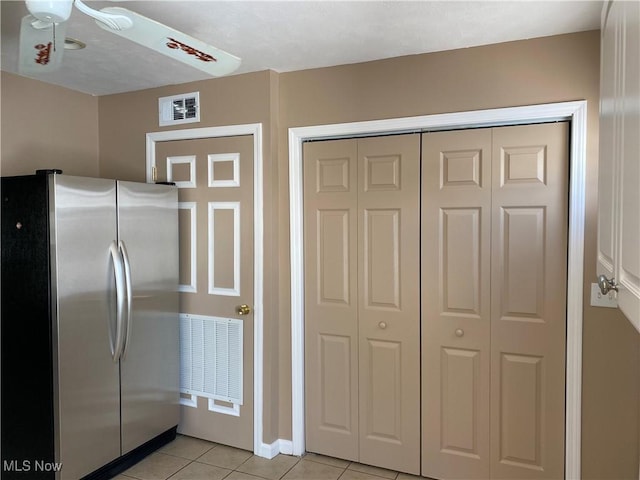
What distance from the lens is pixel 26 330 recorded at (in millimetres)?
2418

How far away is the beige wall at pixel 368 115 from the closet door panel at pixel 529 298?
0.42 feet

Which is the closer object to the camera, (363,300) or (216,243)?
(363,300)

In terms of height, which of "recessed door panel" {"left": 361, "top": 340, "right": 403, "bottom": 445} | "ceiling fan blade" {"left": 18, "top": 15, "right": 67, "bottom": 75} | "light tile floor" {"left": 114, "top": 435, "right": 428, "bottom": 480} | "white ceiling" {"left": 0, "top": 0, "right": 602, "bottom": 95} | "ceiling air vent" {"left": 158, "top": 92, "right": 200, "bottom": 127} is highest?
"white ceiling" {"left": 0, "top": 0, "right": 602, "bottom": 95}

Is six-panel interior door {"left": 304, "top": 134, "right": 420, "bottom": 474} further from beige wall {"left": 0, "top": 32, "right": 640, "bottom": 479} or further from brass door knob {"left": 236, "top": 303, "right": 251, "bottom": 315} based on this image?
brass door knob {"left": 236, "top": 303, "right": 251, "bottom": 315}

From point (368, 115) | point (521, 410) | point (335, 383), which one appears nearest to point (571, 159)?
point (368, 115)

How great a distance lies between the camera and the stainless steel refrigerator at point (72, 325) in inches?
92.6

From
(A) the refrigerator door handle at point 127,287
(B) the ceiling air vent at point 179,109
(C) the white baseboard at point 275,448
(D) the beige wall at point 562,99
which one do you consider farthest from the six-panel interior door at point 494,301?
(A) the refrigerator door handle at point 127,287

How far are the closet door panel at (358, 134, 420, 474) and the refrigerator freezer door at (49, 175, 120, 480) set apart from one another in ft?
4.62

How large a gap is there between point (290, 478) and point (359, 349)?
822 millimetres

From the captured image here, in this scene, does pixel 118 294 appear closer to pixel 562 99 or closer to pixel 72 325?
pixel 72 325

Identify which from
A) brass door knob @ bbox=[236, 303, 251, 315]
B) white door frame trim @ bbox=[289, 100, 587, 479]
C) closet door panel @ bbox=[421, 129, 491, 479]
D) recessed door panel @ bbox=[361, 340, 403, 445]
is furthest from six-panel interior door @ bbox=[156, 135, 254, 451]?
closet door panel @ bbox=[421, 129, 491, 479]

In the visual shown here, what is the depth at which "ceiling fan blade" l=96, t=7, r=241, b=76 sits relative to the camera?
58.0 inches

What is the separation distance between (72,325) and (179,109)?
4.99 feet

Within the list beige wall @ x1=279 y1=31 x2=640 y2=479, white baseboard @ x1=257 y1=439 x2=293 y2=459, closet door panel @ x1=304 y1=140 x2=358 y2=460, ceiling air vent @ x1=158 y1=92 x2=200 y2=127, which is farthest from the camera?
ceiling air vent @ x1=158 y1=92 x2=200 y2=127
